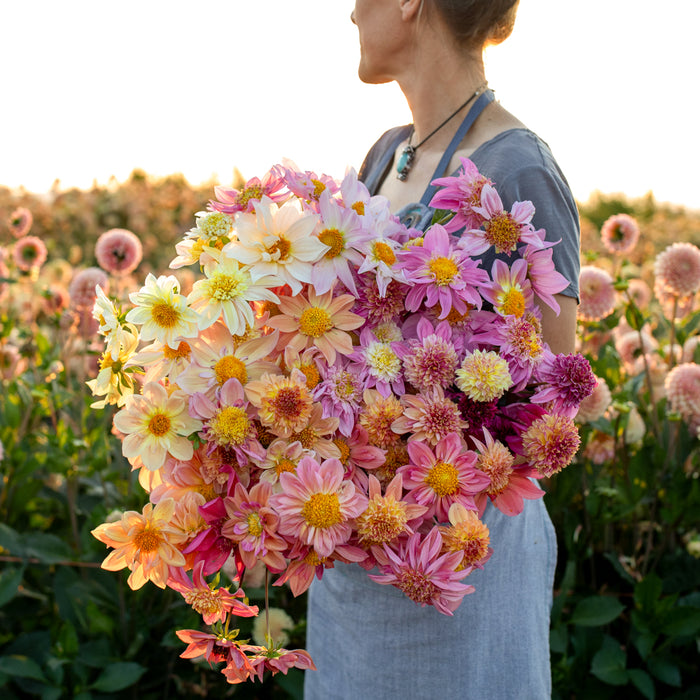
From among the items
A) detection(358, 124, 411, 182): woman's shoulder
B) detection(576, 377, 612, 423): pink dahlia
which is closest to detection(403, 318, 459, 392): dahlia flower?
detection(358, 124, 411, 182): woman's shoulder

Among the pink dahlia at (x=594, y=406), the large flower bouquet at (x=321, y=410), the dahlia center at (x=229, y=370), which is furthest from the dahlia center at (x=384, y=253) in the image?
the pink dahlia at (x=594, y=406)

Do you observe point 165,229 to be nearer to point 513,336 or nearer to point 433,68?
point 433,68

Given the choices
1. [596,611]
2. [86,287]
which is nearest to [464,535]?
[596,611]

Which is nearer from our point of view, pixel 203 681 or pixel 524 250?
pixel 524 250

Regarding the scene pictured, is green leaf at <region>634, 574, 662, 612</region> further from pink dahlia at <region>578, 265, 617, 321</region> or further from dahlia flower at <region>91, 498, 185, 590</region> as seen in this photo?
dahlia flower at <region>91, 498, 185, 590</region>

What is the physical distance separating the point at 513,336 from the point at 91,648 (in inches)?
55.0

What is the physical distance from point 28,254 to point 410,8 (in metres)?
1.68

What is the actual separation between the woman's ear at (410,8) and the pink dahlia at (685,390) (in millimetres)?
1153

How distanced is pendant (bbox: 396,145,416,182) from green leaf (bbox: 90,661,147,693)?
4.12 feet

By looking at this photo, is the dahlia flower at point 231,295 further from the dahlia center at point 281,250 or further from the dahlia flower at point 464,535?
the dahlia flower at point 464,535

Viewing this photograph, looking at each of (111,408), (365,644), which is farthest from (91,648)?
(365,644)

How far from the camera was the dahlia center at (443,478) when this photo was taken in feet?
2.70

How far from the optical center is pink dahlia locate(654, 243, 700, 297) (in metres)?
1.90

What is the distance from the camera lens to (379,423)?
0.82m
